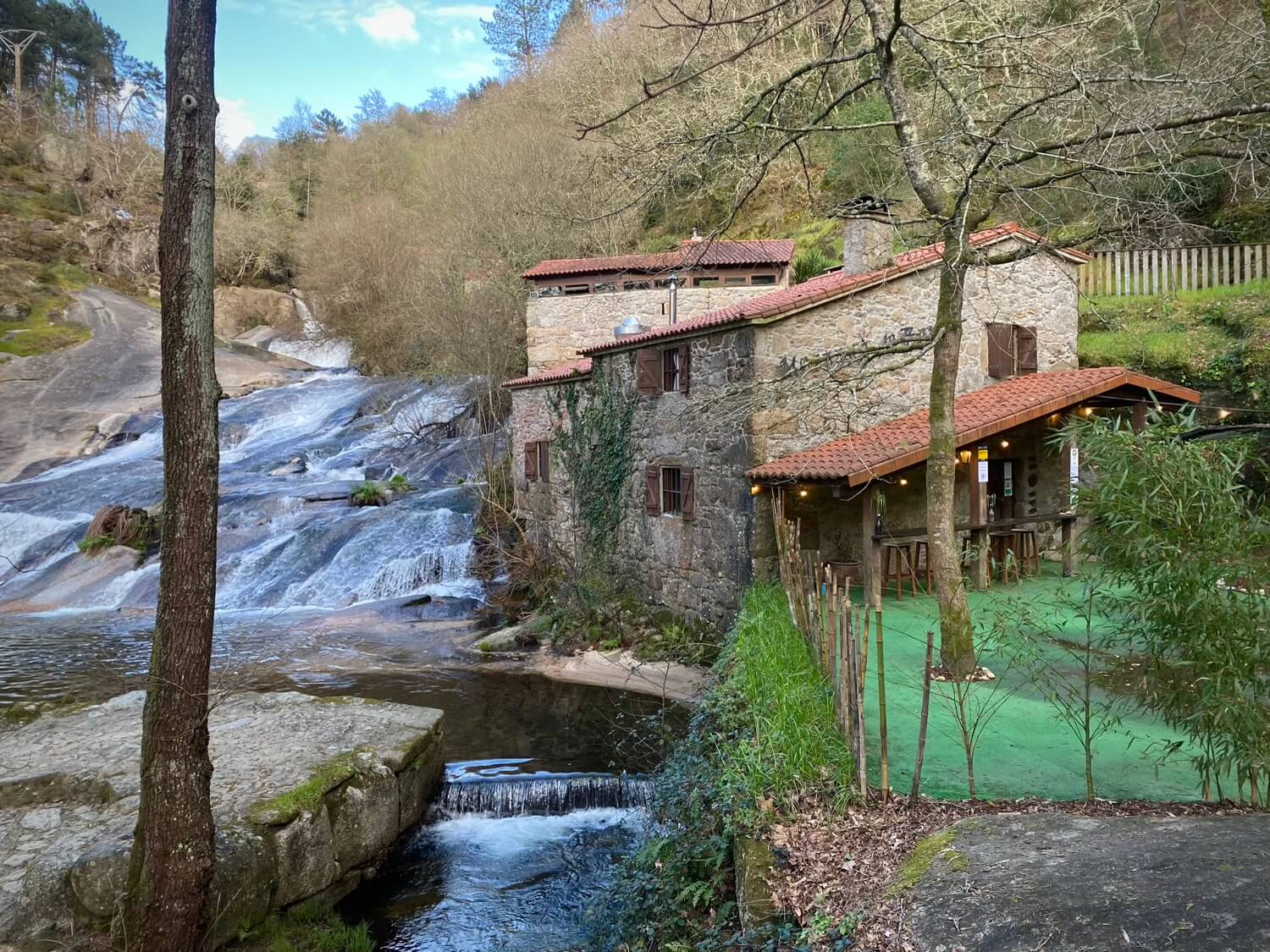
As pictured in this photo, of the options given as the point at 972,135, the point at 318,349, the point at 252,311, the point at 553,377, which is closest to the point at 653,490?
the point at 553,377

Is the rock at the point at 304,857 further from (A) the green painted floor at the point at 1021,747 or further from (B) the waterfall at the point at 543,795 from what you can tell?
(A) the green painted floor at the point at 1021,747

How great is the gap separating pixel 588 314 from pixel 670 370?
9473mm

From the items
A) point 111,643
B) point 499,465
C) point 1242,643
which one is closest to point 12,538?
point 111,643

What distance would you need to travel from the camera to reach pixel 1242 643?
13.6 ft

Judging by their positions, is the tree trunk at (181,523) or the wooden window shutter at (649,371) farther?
the wooden window shutter at (649,371)

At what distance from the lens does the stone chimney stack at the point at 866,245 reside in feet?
46.9

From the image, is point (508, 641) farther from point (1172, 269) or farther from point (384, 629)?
point (1172, 269)

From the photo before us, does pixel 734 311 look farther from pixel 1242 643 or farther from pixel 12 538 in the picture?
pixel 12 538

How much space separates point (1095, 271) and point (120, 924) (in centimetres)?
2045

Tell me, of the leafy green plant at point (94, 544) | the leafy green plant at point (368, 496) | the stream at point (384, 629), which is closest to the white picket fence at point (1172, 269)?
the stream at point (384, 629)

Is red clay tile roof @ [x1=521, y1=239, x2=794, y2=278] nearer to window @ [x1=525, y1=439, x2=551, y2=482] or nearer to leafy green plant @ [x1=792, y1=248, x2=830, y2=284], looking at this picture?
leafy green plant @ [x1=792, y1=248, x2=830, y2=284]

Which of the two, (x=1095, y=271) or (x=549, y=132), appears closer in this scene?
(x=1095, y=271)

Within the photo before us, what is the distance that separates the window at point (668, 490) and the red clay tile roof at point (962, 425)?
182cm

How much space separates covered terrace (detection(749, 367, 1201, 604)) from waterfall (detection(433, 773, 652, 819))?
14.4 feet
